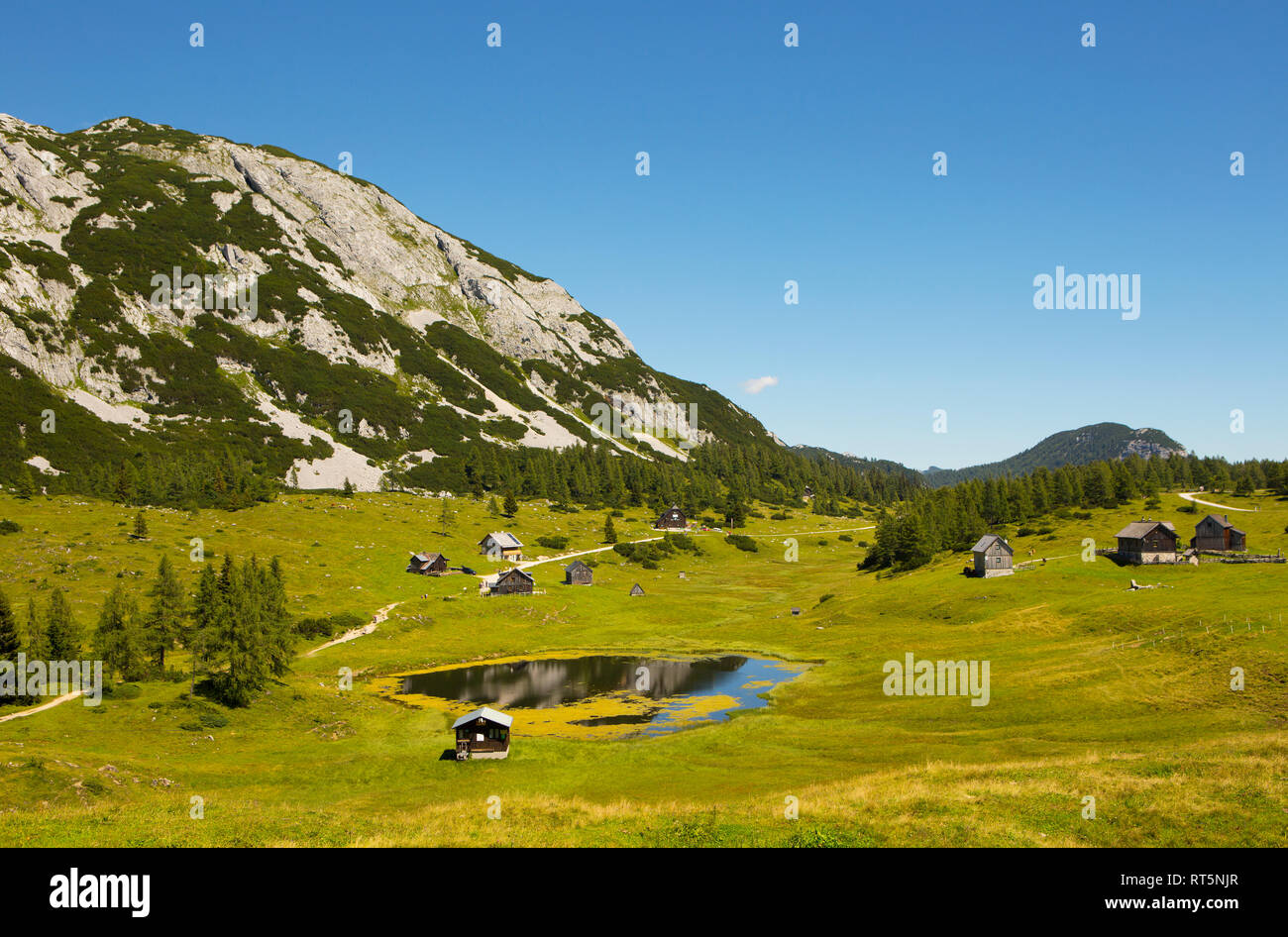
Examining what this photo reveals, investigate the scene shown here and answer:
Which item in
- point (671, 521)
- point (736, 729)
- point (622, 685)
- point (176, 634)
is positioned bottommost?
point (622, 685)

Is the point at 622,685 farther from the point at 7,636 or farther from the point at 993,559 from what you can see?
the point at 993,559

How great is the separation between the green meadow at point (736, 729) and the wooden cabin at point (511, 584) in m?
3.11

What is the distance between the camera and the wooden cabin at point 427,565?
426 ft

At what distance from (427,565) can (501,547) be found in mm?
20494

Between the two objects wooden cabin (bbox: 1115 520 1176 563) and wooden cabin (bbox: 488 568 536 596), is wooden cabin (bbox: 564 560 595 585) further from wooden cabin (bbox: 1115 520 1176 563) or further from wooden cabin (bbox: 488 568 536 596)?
wooden cabin (bbox: 1115 520 1176 563)

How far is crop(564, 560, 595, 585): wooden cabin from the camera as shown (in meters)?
133

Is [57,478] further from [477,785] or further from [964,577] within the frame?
[964,577]

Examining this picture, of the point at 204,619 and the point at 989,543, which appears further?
the point at 989,543

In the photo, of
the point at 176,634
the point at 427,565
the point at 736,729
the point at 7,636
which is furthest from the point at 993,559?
the point at 7,636

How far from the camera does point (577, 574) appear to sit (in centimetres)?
13375

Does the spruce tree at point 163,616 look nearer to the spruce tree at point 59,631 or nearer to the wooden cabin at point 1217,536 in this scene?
the spruce tree at point 59,631

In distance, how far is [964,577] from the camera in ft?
355

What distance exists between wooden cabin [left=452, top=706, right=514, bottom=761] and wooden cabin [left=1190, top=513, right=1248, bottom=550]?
100 meters

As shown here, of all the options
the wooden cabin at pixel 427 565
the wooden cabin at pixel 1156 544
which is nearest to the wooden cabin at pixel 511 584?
the wooden cabin at pixel 427 565
